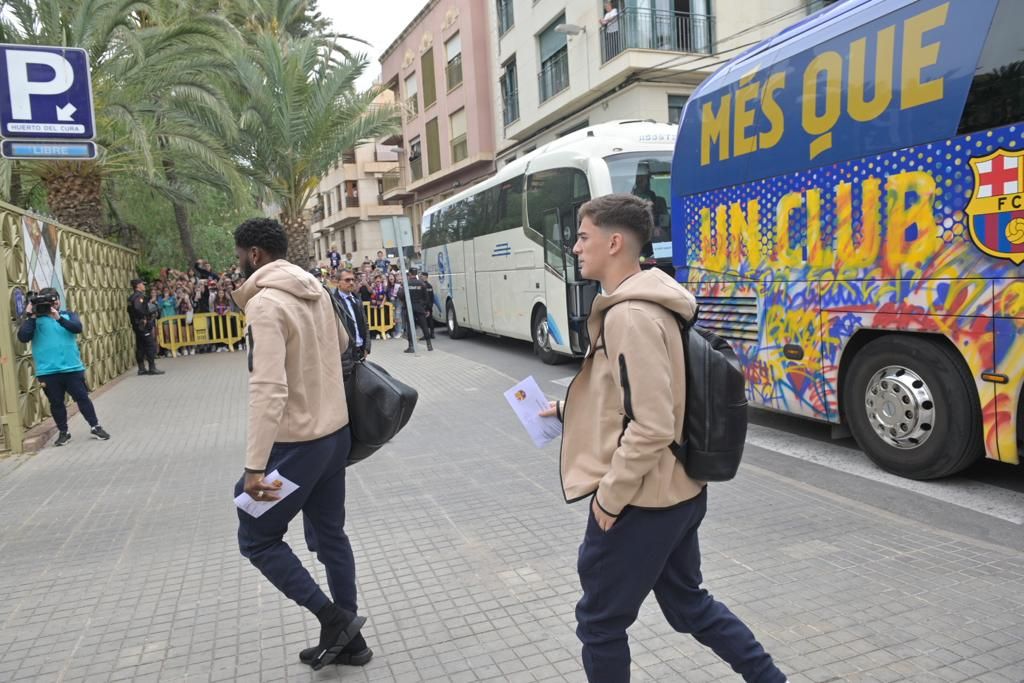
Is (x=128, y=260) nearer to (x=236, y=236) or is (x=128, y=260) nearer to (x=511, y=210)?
(x=511, y=210)

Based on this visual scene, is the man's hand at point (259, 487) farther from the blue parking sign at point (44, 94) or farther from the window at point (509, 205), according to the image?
the window at point (509, 205)

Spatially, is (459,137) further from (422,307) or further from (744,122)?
(744,122)

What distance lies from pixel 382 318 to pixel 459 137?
15.2m

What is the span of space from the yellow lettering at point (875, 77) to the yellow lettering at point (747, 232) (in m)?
1.27

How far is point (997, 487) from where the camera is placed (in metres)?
5.34

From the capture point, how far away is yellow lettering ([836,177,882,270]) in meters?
5.59

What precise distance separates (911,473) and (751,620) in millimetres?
2806

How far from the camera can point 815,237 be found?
20.1ft

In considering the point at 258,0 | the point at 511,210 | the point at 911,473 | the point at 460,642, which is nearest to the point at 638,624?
the point at 460,642

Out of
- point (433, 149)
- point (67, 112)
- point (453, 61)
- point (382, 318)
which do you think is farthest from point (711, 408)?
point (433, 149)

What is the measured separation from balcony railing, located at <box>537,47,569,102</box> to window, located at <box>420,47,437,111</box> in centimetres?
1068

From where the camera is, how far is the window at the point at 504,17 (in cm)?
2761

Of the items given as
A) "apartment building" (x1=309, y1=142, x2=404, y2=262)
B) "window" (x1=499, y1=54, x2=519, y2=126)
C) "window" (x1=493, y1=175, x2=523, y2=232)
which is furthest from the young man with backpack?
"apartment building" (x1=309, y1=142, x2=404, y2=262)

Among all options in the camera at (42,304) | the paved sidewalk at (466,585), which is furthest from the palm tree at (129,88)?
the paved sidewalk at (466,585)
